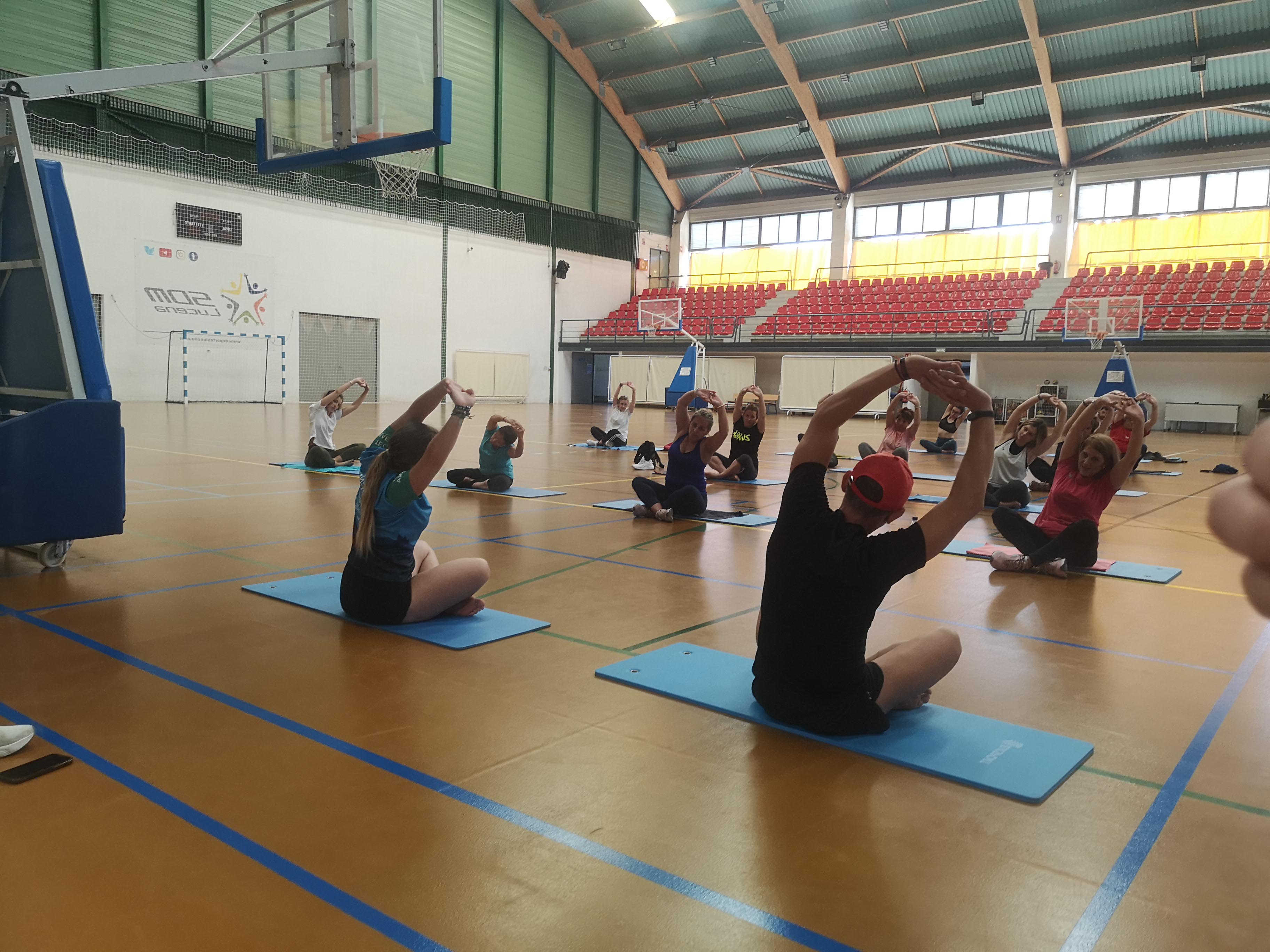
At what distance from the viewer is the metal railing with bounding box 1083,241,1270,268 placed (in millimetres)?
25016

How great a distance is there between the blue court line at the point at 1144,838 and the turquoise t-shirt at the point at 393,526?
269 cm

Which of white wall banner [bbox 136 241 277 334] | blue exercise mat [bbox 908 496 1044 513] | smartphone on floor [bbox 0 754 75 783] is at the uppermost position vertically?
white wall banner [bbox 136 241 277 334]

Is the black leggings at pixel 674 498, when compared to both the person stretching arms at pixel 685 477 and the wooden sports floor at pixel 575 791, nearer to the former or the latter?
the person stretching arms at pixel 685 477

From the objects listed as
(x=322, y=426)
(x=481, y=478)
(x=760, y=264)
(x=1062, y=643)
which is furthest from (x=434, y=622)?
(x=760, y=264)

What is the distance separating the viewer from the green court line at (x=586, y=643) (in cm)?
392

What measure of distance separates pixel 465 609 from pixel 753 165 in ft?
95.2

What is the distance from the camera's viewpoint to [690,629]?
435 cm

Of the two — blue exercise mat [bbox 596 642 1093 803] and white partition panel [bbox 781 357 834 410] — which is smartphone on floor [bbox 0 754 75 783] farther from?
white partition panel [bbox 781 357 834 410]

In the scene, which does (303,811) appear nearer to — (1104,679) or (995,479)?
(1104,679)

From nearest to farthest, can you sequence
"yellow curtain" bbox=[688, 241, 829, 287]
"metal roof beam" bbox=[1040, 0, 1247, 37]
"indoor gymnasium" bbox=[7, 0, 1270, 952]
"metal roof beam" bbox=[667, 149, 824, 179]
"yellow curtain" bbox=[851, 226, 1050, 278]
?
"indoor gymnasium" bbox=[7, 0, 1270, 952]
"metal roof beam" bbox=[1040, 0, 1247, 37]
"yellow curtain" bbox=[851, 226, 1050, 278]
"metal roof beam" bbox=[667, 149, 824, 179]
"yellow curtain" bbox=[688, 241, 829, 287]

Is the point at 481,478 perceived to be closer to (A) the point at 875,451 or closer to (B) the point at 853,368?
(A) the point at 875,451

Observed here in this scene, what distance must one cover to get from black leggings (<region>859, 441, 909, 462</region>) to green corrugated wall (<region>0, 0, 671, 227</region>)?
6.04 meters

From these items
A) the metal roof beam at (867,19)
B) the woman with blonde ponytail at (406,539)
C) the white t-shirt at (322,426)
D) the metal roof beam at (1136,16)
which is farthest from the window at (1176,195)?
the woman with blonde ponytail at (406,539)

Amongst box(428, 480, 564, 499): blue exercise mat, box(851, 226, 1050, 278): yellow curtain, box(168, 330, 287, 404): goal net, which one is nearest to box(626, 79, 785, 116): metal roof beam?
box(851, 226, 1050, 278): yellow curtain
